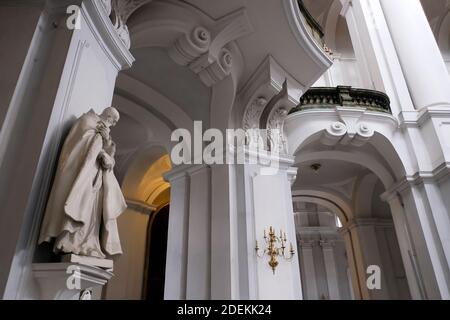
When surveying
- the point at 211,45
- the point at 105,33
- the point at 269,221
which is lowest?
the point at 269,221

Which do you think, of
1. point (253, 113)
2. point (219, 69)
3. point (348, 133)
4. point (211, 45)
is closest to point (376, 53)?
point (348, 133)

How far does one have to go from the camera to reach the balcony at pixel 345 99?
23.9 feet

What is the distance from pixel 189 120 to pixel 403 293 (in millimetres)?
7563

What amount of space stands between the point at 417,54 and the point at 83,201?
8.37 m

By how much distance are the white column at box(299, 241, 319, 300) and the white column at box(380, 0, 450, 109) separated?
9.33m

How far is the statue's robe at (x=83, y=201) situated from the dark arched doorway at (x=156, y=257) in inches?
219

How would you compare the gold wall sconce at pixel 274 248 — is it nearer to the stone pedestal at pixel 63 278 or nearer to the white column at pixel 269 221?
the white column at pixel 269 221

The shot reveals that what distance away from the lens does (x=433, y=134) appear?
6730mm

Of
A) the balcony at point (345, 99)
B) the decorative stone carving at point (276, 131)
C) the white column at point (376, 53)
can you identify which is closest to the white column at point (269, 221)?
the decorative stone carving at point (276, 131)

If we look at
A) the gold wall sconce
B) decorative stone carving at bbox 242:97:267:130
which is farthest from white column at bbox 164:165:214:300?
decorative stone carving at bbox 242:97:267:130

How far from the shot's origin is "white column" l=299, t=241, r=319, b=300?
569 inches

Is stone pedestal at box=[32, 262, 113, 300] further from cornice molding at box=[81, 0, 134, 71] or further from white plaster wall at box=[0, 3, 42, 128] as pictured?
cornice molding at box=[81, 0, 134, 71]

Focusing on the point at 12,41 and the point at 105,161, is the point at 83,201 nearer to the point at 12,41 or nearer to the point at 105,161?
the point at 105,161

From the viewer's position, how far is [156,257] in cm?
779
